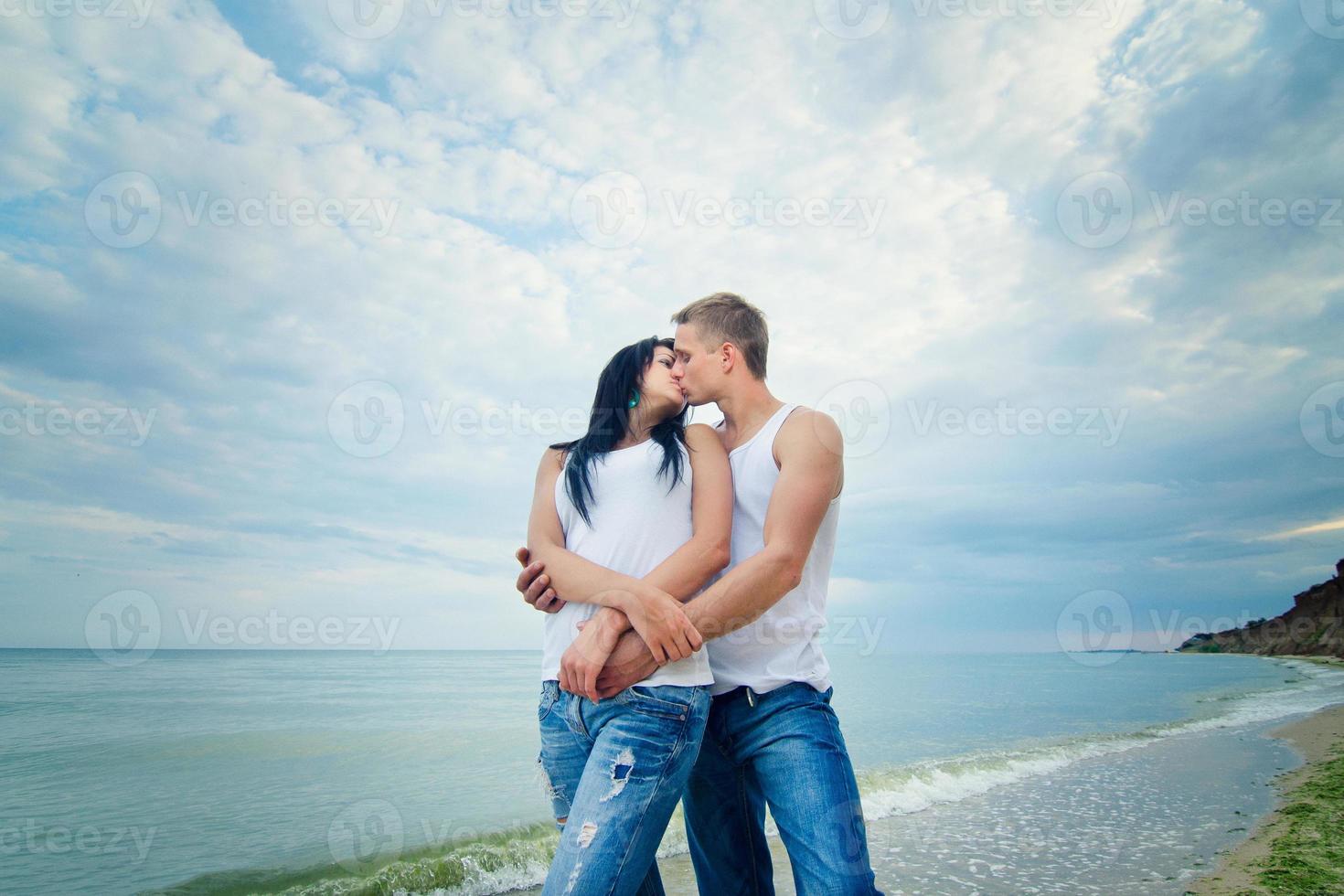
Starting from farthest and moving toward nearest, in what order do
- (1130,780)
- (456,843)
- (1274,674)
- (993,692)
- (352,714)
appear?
(1274,674) < (993,692) < (352,714) < (1130,780) < (456,843)

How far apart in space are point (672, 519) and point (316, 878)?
6.09 meters

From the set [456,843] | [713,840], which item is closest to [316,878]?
[456,843]

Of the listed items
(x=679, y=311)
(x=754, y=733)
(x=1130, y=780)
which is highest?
(x=679, y=311)

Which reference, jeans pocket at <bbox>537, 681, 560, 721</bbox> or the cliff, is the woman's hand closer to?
jeans pocket at <bbox>537, 681, 560, 721</bbox>

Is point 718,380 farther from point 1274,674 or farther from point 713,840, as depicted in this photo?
point 1274,674

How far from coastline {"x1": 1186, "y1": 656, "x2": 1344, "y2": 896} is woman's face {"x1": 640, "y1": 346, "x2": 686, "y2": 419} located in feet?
18.2

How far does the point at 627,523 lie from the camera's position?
225 centimetres

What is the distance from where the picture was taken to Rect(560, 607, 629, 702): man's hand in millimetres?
1907

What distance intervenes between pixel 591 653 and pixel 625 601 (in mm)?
166

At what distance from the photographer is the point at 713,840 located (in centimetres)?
242

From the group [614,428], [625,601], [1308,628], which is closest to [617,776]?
[625,601]

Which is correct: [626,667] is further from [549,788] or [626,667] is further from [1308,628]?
[1308,628]

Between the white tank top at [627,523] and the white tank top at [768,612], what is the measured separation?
148 millimetres

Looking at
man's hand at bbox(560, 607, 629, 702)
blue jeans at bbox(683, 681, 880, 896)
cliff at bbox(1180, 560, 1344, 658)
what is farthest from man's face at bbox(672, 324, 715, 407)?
cliff at bbox(1180, 560, 1344, 658)
